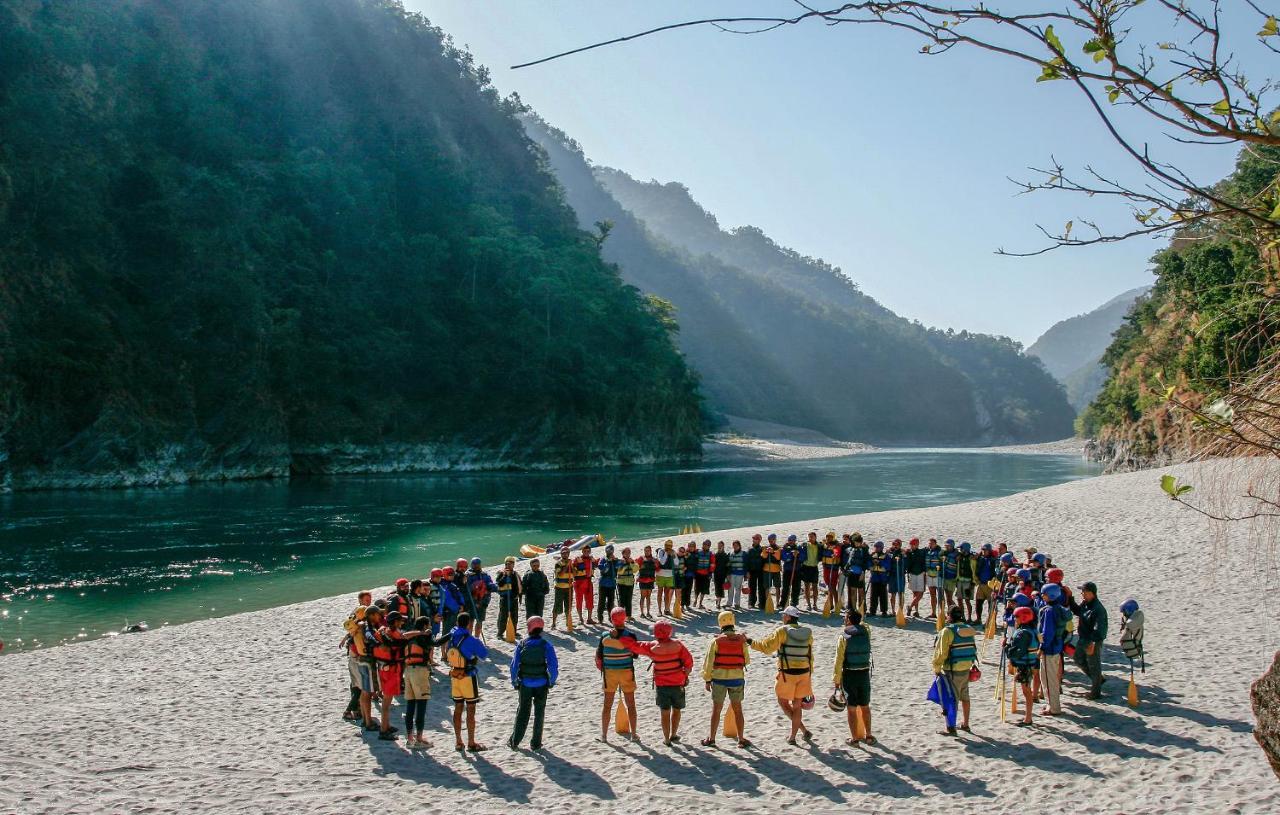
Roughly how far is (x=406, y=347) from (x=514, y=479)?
2125cm

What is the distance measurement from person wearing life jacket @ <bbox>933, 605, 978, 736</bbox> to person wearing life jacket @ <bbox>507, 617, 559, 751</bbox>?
15.1ft

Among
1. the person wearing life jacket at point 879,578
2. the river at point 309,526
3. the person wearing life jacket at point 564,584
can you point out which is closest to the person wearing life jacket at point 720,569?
the person wearing life jacket at point 879,578

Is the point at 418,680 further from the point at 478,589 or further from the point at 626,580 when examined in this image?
the point at 626,580

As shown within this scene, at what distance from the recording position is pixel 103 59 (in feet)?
206

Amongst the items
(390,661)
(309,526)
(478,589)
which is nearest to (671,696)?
(390,661)

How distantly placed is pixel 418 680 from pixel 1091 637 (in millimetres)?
8977

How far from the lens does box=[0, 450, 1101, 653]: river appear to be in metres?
20.8

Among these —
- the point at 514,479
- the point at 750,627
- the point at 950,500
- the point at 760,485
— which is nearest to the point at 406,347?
the point at 514,479

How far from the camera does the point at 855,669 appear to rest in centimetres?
943

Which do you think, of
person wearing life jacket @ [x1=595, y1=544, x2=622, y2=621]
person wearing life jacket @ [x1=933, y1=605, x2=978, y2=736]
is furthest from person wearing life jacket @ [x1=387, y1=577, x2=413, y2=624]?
person wearing life jacket @ [x1=933, y1=605, x2=978, y2=736]

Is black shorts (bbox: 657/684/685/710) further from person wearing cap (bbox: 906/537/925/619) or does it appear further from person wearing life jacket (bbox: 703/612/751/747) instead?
person wearing cap (bbox: 906/537/925/619)

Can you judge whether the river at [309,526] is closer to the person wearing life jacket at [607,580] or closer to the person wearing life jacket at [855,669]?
the person wearing life jacket at [607,580]

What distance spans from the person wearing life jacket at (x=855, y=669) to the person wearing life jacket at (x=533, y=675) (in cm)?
337

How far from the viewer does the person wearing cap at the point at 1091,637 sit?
1102 cm
